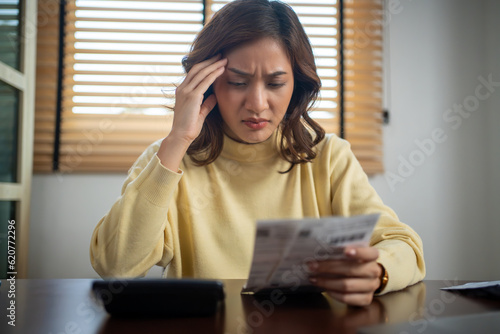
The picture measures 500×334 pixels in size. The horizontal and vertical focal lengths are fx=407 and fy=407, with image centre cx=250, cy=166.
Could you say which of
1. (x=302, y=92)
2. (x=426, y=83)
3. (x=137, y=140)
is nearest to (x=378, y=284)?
(x=302, y=92)

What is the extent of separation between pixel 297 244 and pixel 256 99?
57cm

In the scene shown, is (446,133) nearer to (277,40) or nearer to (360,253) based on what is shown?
(277,40)

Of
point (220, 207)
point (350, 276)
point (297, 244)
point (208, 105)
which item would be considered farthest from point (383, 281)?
point (208, 105)

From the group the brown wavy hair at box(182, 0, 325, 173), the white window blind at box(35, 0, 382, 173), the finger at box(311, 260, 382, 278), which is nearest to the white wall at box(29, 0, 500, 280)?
the white window blind at box(35, 0, 382, 173)

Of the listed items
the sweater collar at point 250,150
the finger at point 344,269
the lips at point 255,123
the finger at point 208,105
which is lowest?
the finger at point 344,269

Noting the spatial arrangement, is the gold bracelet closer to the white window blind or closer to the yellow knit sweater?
the yellow knit sweater

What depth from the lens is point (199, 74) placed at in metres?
1.07

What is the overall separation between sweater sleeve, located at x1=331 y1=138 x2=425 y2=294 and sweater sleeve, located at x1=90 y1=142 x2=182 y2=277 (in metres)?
0.47

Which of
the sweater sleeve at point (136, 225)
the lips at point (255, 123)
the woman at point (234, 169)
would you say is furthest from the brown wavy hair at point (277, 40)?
the sweater sleeve at point (136, 225)

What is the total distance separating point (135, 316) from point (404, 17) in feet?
6.99

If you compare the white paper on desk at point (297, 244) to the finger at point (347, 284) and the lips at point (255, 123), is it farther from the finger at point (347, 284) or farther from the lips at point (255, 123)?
the lips at point (255, 123)

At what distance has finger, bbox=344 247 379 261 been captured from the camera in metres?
0.65

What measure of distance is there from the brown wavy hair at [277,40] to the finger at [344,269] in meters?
0.53

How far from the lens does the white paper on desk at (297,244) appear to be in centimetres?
53
